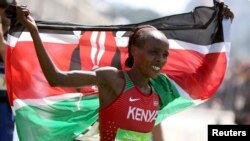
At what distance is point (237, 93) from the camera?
12.6 m

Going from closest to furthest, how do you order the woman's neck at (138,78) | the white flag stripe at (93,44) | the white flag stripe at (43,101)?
the woman's neck at (138,78) < the white flag stripe at (43,101) < the white flag stripe at (93,44)

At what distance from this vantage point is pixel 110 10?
20.0 m

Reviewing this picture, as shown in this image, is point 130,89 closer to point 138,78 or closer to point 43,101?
point 138,78

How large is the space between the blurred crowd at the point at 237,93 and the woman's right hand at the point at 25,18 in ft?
25.4

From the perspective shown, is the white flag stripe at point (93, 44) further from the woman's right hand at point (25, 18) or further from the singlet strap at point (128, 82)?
the woman's right hand at point (25, 18)

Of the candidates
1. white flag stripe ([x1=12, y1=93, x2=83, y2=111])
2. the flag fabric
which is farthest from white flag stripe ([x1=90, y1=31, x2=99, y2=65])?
white flag stripe ([x1=12, y1=93, x2=83, y2=111])

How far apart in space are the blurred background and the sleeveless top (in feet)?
16.6

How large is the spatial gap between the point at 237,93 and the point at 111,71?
8.98m

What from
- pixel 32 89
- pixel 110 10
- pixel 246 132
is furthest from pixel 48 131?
pixel 110 10

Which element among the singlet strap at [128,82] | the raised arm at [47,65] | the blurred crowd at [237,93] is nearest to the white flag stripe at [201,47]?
the singlet strap at [128,82]

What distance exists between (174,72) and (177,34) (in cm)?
31

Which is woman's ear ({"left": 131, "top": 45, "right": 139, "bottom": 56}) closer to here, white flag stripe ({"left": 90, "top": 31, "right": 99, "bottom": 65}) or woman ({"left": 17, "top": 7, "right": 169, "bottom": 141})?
woman ({"left": 17, "top": 7, "right": 169, "bottom": 141})

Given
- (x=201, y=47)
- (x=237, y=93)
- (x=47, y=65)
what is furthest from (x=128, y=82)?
(x=237, y=93)

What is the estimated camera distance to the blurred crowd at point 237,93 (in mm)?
11627
